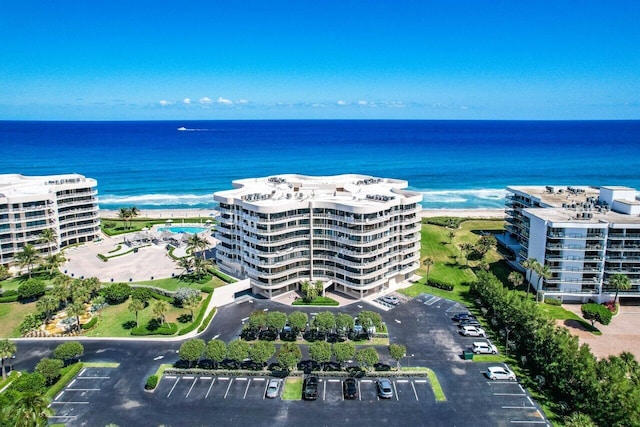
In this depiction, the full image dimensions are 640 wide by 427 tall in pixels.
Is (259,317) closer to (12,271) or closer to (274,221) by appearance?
(274,221)

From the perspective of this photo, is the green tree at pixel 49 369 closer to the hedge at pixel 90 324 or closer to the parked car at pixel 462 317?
the hedge at pixel 90 324

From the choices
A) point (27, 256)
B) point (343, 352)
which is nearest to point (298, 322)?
point (343, 352)

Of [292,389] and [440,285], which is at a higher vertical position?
[440,285]

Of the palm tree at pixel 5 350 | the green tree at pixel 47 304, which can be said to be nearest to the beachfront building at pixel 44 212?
the green tree at pixel 47 304

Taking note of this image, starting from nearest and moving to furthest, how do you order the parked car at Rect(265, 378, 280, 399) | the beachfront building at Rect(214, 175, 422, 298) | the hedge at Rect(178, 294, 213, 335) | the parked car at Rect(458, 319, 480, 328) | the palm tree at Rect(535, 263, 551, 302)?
1. the parked car at Rect(265, 378, 280, 399)
2. the hedge at Rect(178, 294, 213, 335)
3. the parked car at Rect(458, 319, 480, 328)
4. the palm tree at Rect(535, 263, 551, 302)
5. the beachfront building at Rect(214, 175, 422, 298)

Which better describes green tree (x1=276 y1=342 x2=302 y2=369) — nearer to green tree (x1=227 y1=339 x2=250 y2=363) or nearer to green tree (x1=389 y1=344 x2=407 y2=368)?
green tree (x1=227 y1=339 x2=250 y2=363)

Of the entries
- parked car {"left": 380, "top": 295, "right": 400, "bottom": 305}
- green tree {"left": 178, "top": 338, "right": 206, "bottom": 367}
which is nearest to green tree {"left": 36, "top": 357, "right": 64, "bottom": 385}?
green tree {"left": 178, "top": 338, "right": 206, "bottom": 367}

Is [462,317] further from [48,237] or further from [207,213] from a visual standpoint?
[207,213]
